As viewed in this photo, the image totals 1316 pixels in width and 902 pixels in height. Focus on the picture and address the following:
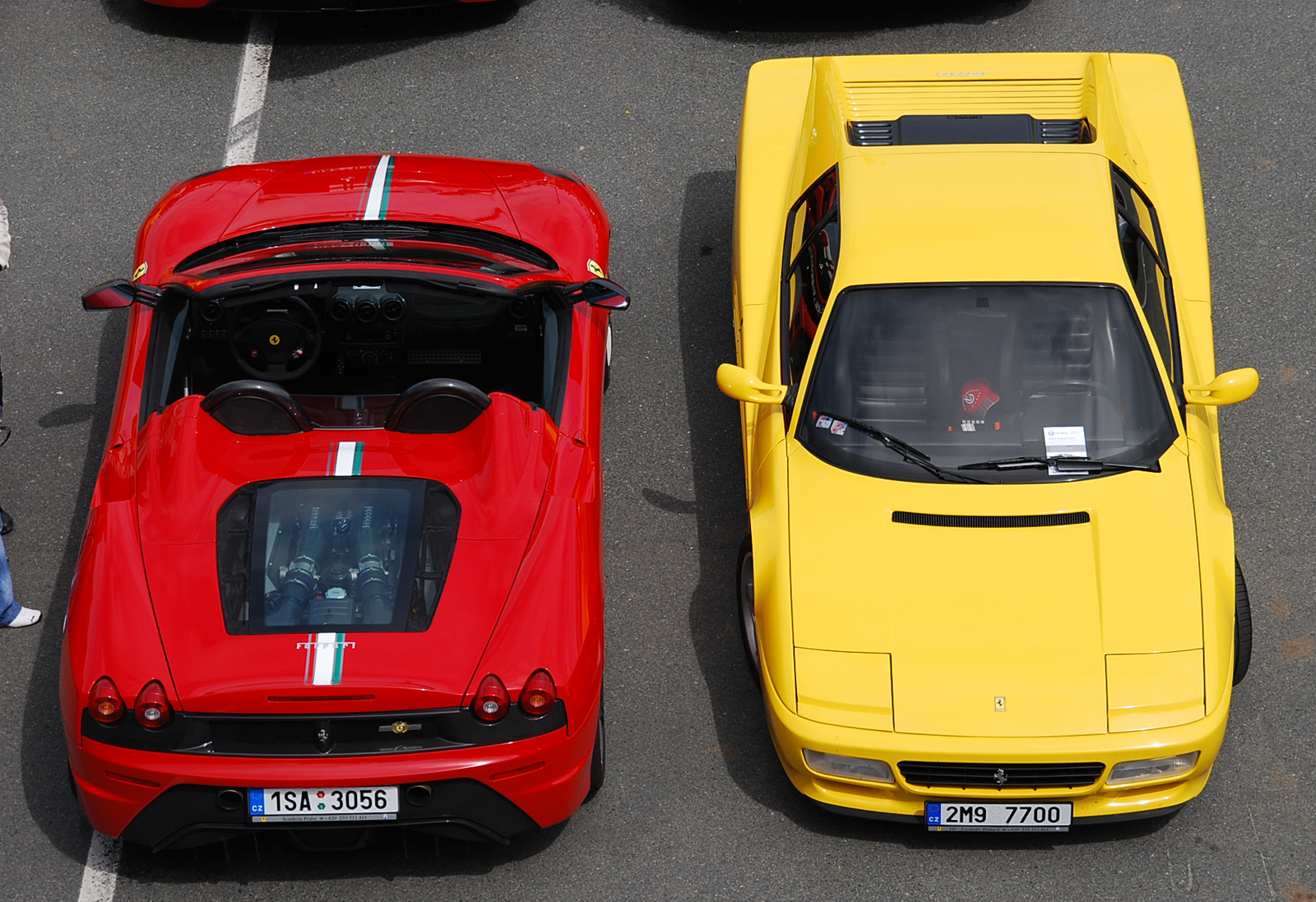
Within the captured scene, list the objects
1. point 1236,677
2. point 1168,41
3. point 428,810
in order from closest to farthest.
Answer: point 428,810, point 1236,677, point 1168,41

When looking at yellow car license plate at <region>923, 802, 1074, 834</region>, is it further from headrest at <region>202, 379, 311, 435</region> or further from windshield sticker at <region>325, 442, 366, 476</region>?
headrest at <region>202, 379, 311, 435</region>

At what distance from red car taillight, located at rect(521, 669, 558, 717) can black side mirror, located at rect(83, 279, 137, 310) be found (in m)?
2.33

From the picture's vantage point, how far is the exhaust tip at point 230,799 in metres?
4.45

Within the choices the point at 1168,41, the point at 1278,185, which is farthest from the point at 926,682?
the point at 1168,41

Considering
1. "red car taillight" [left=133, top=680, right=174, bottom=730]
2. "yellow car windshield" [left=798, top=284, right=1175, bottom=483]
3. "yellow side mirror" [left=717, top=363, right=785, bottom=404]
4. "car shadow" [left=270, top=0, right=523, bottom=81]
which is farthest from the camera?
"car shadow" [left=270, top=0, right=523, bottom=81]

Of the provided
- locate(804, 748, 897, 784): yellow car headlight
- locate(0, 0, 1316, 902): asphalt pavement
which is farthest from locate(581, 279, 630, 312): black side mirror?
locate(804, 748, 897, 784): yellow car headlight

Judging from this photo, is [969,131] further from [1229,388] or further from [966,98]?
[1229,388]

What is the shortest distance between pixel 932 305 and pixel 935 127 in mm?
1184

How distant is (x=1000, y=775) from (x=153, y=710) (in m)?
2.76

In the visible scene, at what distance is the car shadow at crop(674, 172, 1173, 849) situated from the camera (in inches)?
201

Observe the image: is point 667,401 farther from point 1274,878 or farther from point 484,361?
point 1274,878

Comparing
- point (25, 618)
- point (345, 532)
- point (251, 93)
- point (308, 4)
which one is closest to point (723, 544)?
point (345, 532)

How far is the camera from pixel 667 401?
6.74m

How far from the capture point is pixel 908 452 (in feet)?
17.1
